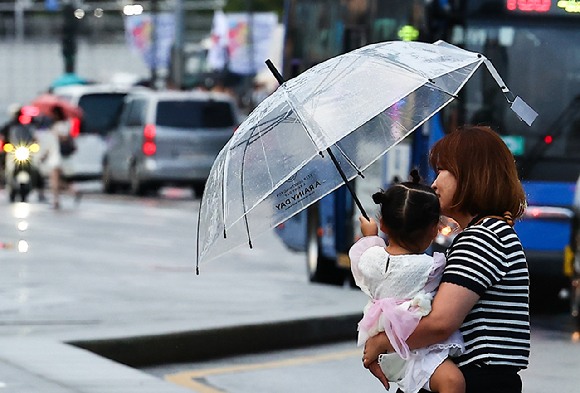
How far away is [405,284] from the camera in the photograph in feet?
9.83

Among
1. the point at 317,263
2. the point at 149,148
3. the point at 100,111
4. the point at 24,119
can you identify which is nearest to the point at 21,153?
the point at 24,119

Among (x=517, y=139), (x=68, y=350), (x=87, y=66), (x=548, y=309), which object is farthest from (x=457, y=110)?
(x=87, y=66)

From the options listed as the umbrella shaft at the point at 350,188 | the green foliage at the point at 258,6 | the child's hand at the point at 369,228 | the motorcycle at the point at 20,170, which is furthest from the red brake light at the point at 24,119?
the green foliage at the point at 258,6

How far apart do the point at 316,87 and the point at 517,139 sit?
253 inches

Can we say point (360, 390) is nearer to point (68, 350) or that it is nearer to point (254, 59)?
point (68, 350)

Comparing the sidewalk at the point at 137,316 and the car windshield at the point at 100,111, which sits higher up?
the sidewalk at the point at 137,316

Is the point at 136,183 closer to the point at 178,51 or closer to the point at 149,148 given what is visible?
the point at 149,148

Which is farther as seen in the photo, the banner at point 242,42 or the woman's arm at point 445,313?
the banner at point 242,42

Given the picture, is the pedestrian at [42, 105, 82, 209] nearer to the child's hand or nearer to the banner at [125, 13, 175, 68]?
the child's hand

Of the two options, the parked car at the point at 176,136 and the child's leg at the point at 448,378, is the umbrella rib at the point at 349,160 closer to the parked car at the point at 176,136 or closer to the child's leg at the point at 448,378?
the child's leg at the point at 448,378

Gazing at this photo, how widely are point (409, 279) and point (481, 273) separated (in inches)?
7.1

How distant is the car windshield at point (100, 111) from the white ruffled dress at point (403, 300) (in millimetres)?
22663

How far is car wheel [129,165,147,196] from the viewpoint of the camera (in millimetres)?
23547

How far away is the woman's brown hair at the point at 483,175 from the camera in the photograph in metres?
3.04
